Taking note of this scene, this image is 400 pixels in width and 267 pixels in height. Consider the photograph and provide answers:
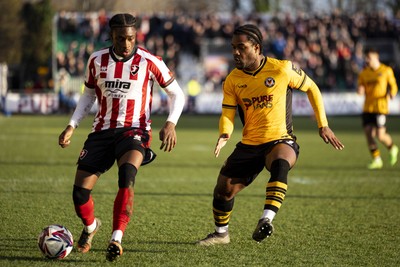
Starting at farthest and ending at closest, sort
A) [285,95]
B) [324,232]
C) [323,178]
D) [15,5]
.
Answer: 1. [15,5]
2. [323,178]
3. [324,232]
4. [285,95]

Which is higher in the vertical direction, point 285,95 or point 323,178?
point 285,95

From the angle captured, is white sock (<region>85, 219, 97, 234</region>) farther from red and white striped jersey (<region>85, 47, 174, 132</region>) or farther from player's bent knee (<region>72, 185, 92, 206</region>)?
red and white striped jersey (<region>85, 47, 174, 132</region>)

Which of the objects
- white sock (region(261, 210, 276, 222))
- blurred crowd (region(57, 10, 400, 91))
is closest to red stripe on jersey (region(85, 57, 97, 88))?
white sock (region(261, 210, 276, 222))

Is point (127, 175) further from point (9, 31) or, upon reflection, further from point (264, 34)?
point (9, 31)

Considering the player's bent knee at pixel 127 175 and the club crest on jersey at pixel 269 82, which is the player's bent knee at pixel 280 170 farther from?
the player's bent knee at pixel 127 175

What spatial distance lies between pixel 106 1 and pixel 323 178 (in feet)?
179

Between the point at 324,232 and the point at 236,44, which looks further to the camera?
the point at 324,232

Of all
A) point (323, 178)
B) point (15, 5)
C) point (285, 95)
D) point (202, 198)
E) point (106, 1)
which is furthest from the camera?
point (106, 1)

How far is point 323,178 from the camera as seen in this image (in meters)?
12.8

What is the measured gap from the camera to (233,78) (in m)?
7.09

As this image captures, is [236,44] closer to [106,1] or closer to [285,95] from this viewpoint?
[285,95]

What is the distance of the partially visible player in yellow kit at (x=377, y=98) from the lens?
49.1ft

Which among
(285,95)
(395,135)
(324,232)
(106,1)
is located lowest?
(106,1)

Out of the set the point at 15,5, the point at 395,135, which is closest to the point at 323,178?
the point at 395,135
